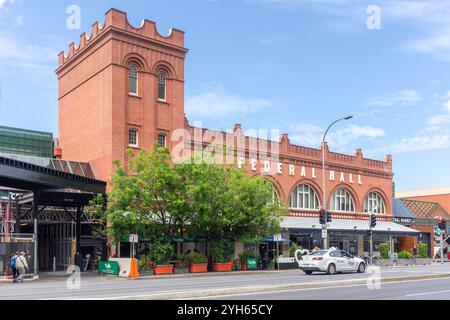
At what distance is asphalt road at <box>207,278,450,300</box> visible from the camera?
700 inches

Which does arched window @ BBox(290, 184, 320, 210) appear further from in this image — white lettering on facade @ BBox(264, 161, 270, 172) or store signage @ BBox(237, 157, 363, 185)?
white lettering on facade @ BBox(264, 161, 270, 172)

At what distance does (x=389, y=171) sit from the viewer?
63.2 meters

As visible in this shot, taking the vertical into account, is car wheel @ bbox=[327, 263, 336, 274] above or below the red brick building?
below

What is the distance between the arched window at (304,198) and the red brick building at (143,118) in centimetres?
9

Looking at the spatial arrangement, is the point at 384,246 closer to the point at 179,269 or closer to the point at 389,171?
the point at 389,171

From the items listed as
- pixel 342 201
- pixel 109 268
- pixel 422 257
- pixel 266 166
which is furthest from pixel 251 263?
pixel 422 257

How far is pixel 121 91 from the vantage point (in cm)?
4297

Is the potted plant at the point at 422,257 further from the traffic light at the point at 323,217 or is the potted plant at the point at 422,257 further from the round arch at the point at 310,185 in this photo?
the traffic light at the point at 323,217

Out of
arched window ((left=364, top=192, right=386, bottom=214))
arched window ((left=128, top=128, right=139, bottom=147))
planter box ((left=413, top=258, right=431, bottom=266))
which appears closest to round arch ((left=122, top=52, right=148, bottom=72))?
arched window ((left=128, top=128, right=139, bottom=147))

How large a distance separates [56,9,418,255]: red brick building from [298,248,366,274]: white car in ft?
46.7

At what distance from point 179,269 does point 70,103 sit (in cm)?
1802

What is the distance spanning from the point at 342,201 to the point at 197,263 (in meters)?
23.6

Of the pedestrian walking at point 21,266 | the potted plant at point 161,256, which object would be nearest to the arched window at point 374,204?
the potted plant at point 161,256
